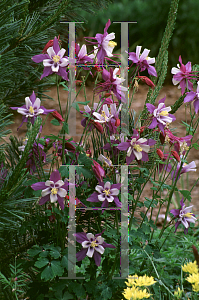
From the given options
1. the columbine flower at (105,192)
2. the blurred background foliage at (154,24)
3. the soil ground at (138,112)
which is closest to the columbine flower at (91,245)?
the columbine flower at (105,192)

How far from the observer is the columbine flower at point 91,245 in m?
0.88

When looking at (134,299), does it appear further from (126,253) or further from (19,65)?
(19,65)

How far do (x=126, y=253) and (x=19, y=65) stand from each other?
2.10 feet

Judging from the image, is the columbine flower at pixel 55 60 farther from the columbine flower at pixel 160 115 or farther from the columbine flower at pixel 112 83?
the columbine flower at pixel 160 115

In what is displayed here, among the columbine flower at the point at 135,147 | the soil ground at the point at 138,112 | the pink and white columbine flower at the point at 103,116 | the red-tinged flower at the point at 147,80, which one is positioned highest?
the red-tinged flower at the point at 147,80

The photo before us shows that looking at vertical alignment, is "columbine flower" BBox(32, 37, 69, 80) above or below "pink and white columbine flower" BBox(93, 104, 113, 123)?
above

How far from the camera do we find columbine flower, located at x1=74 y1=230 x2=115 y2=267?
884 millimetres

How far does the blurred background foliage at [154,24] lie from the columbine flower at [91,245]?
322 cm

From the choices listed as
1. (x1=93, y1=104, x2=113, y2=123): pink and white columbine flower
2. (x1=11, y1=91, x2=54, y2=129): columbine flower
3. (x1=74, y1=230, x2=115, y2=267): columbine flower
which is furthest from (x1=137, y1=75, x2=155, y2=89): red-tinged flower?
(x1=74, y1=230, x2=115, y2=267): columbine flower

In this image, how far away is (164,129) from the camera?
0.94 m

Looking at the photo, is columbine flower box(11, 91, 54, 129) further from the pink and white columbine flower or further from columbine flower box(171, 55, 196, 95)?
columbine flower box(171, 55, 196, 95)

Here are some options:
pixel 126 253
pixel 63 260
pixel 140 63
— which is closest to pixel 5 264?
pixel 63 260

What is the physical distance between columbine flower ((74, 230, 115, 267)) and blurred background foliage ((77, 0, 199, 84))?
10.6 ft

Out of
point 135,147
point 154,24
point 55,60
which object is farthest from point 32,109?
point 154,24
